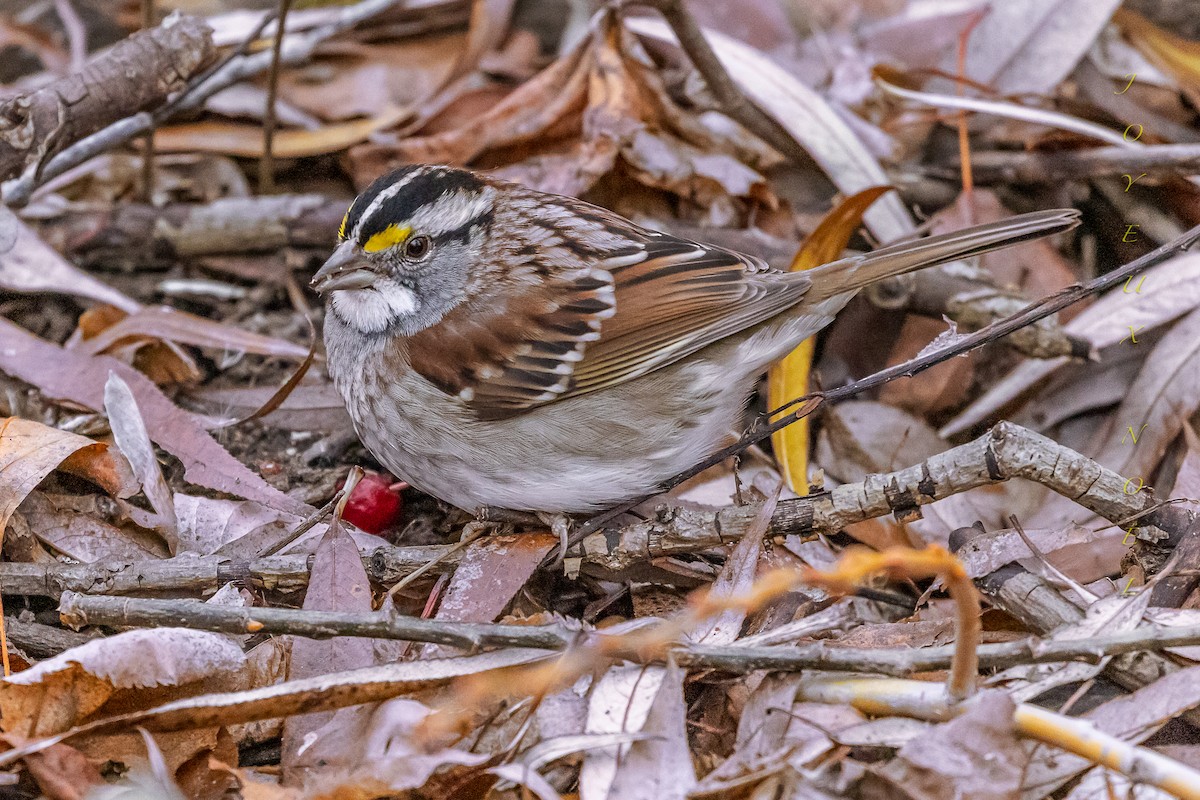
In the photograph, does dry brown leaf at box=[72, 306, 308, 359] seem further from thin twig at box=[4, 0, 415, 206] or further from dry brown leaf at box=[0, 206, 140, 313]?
thin twig at box=[4, 0, 415, 206]

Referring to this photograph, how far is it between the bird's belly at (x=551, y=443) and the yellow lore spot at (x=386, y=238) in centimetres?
37

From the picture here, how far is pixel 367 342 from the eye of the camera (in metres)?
3.37

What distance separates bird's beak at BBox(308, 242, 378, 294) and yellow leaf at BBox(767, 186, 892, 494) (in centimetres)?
128

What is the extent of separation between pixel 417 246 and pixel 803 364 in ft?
4.20

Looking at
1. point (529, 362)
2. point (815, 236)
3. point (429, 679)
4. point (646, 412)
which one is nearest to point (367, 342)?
point (529, 362)

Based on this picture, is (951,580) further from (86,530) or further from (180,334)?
(180,334)

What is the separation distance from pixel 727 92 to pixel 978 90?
1.04 metres

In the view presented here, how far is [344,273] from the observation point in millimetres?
3285

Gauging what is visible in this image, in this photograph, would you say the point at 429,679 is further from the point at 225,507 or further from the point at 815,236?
the point at 815,236

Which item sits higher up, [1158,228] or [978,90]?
[978,90]

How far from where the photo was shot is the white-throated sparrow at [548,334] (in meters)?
3.13

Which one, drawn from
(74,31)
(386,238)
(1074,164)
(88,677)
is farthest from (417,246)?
(74,31)

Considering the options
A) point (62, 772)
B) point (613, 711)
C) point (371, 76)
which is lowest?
point (613, 711)

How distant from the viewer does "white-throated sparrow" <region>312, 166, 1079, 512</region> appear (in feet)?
10.3
